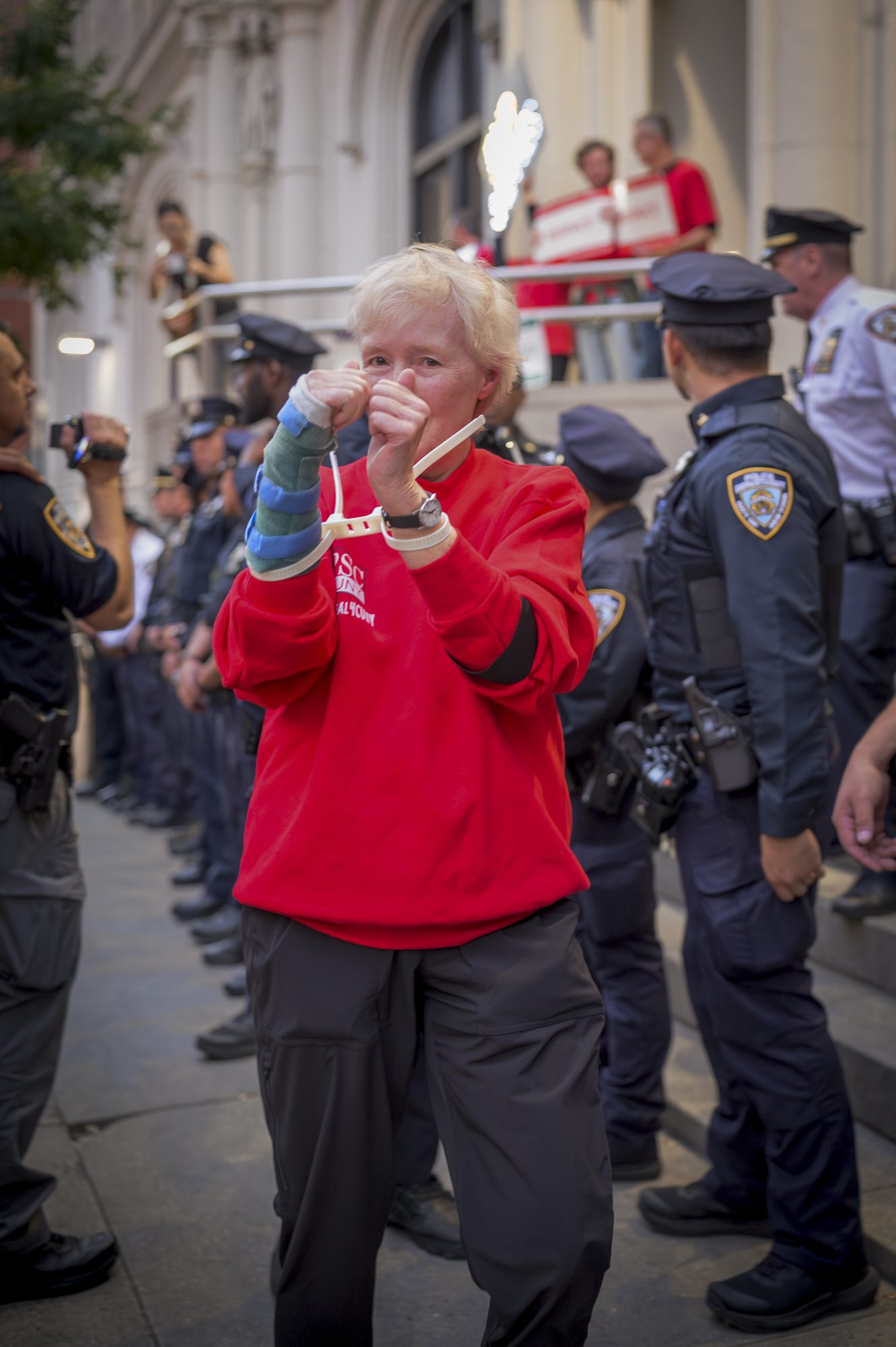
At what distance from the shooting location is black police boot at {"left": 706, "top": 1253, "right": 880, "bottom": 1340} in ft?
9.79

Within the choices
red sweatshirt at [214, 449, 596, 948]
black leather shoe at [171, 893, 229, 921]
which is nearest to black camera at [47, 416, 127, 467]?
red sweatshirt at [214, 449, 596, 948]

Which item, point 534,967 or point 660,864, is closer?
point 534,967

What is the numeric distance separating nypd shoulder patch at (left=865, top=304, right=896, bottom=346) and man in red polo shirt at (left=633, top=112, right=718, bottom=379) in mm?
2867

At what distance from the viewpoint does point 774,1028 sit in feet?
10.1

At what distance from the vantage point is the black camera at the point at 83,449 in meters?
3.44

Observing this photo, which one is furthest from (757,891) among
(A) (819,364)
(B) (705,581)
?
(A) (819,364)

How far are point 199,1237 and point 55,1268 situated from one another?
1.41 feet

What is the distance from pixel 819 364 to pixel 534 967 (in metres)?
3.29

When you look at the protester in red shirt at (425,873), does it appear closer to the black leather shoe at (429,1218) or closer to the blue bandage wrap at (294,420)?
the blue bandage wrap at (294,420)

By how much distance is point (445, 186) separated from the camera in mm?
Result: 14867

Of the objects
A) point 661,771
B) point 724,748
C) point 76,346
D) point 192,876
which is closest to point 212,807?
point 192,876

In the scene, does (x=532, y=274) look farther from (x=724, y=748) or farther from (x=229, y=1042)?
(x=724, y=748)

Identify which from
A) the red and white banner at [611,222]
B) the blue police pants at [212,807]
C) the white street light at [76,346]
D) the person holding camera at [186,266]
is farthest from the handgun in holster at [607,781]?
the person holding camera at [186,266]

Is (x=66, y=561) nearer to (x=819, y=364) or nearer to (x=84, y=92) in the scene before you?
(x=819, y=364)
